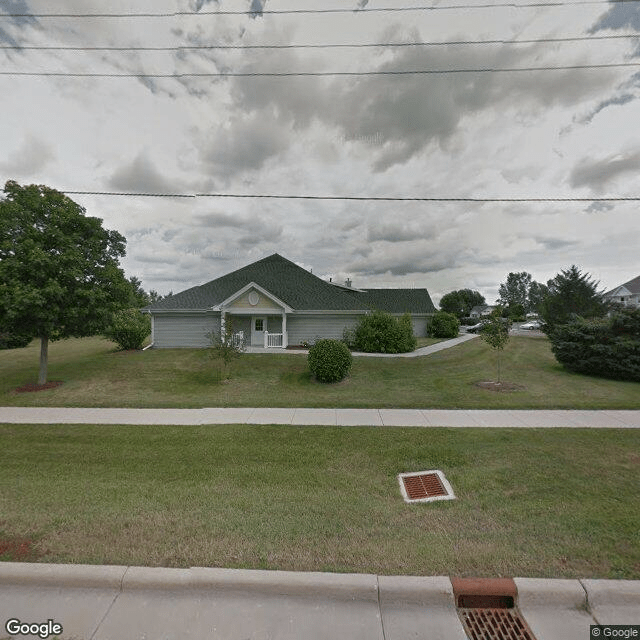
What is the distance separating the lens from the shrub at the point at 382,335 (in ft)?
56.4

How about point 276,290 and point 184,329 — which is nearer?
point 184,329

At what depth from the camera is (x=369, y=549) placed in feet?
10.00

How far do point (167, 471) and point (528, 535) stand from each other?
4.60 metres

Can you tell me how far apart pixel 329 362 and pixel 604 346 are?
10070mm

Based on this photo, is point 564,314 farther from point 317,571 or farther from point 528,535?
point 317,571

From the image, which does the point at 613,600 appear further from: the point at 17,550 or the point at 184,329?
the point at 184,329

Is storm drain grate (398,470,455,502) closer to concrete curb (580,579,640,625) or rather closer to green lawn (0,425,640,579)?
green lawn (0,425,640,579)

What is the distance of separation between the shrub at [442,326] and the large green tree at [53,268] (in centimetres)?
2255

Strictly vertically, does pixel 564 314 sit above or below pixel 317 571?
above

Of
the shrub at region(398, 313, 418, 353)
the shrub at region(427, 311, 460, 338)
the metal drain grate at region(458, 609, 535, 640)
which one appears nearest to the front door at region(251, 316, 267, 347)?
the shrub at region(398, 313, 418, 353)

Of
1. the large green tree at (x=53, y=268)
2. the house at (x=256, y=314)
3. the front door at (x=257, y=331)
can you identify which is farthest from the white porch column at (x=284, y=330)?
the large green tree at (x=53, y=268)

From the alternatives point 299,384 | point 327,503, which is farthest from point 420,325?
point 327,503

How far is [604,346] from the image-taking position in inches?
464

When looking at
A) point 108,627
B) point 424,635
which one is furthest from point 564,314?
point 108,627
